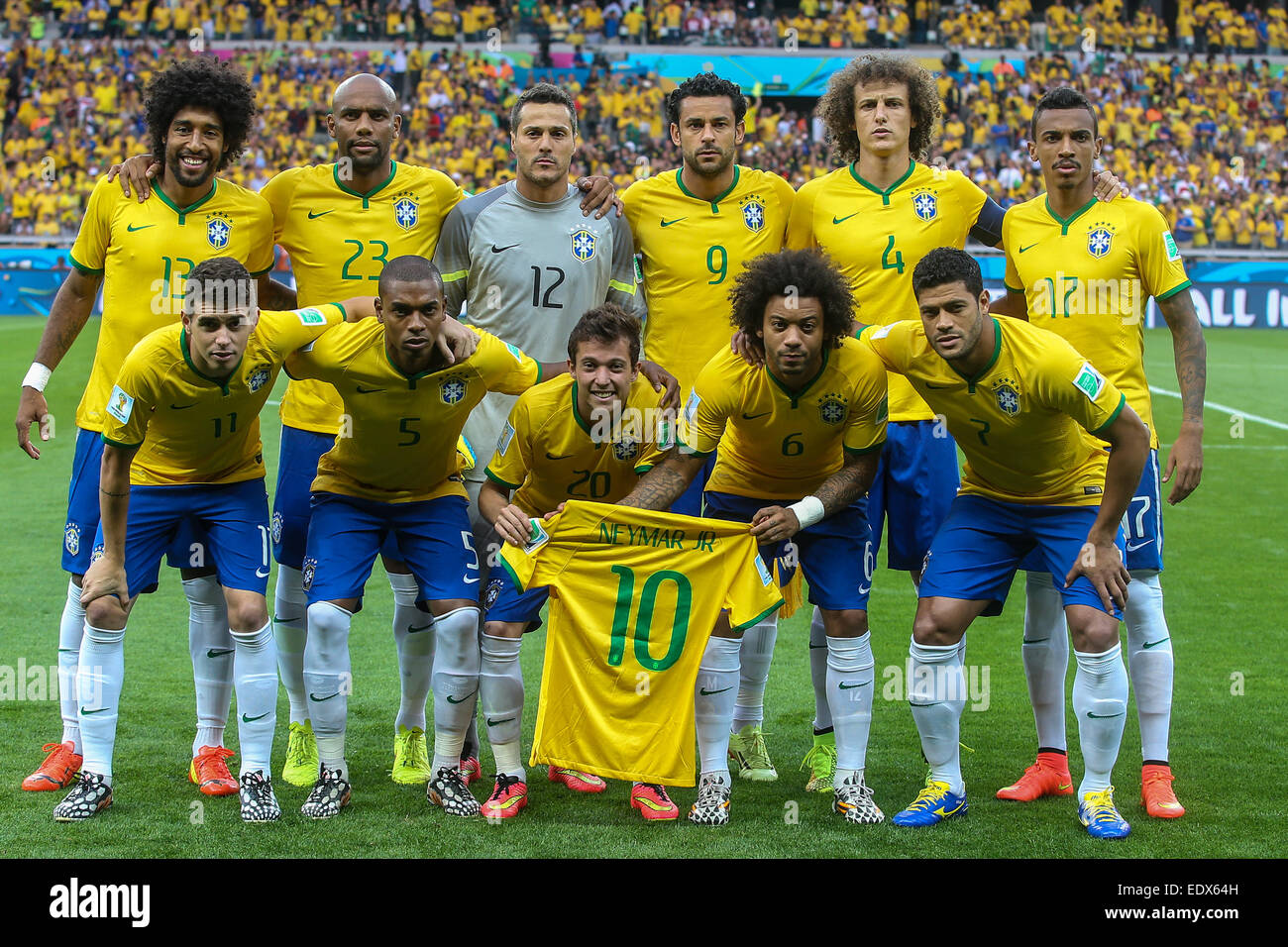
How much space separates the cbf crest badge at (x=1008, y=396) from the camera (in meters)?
4.75

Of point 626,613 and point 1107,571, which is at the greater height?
point 1107,571

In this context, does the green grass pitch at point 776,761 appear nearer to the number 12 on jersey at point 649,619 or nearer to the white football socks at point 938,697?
the white football socks at point 938,697

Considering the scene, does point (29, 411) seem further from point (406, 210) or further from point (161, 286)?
point (406, 210)

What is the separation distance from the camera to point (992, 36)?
37.1 meters

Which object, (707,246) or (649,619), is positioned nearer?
(649,619)

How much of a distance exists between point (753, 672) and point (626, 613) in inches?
33.5

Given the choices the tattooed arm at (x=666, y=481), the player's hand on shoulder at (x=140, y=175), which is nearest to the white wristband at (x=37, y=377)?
the player's hand on shoulder at (x=140, y=175)

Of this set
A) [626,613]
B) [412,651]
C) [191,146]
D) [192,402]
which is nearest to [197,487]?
[192,402]

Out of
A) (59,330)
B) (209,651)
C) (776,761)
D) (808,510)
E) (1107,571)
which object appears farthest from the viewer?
(776,761)

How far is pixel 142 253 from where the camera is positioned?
5.21 metres

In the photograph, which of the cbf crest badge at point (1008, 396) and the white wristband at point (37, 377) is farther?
the white wristband at point (37, 377)

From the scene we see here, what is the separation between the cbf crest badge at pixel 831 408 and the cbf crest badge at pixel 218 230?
2.42m

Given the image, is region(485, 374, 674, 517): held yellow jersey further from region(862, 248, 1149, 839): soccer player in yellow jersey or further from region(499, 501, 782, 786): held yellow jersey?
region(862, 248, 1149, 839): soccer player in yellow jersey
